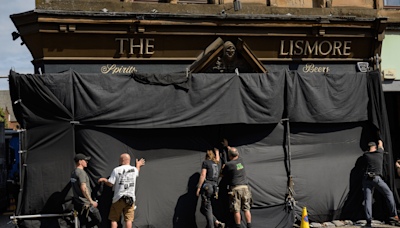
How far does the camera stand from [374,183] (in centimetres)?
894

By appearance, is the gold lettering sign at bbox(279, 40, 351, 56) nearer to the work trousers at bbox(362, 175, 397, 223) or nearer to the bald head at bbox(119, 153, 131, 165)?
the work trousers at bbox(362, 175, 397, 223)

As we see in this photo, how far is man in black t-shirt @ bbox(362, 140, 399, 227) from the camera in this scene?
29.1ft

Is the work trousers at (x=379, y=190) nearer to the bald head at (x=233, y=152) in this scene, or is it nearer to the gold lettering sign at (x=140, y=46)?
the bald head at (x=233, y=152)

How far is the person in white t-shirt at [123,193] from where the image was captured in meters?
7.30

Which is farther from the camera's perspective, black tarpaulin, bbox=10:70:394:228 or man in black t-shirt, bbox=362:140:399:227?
man in black t-shirt, bbox=362:140:399:227

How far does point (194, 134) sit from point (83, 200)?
111 inches

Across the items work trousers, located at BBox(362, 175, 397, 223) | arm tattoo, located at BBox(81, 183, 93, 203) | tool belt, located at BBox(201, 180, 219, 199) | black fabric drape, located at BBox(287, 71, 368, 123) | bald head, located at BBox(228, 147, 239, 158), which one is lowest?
work trousers, located at BBox(362, 175, 397, 223)

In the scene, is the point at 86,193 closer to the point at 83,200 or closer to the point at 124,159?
the point at 83,200

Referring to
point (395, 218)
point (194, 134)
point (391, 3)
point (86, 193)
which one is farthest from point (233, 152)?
point (391, 3)

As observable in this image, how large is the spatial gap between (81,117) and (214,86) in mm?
3032

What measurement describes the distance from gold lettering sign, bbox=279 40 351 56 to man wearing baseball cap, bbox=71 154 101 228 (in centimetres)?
675

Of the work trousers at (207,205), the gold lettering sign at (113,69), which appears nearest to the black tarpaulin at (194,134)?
the work trousers at (207,205)

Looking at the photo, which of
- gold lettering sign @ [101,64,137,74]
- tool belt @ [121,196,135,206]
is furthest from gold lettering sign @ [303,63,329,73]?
tool belt @ [121,196,135,206]

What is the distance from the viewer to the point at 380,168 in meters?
9.04
